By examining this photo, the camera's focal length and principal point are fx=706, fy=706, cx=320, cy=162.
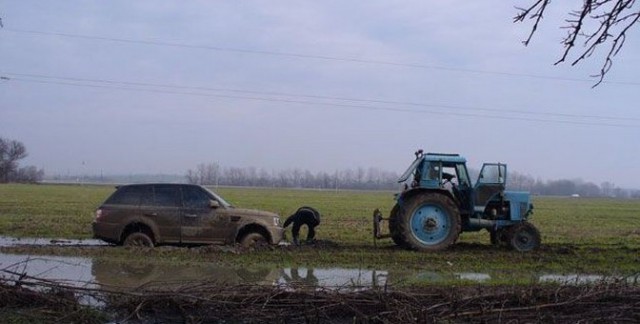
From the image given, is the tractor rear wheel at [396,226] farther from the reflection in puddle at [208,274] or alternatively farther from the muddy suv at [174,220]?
the reflection in puddle at [208,274]

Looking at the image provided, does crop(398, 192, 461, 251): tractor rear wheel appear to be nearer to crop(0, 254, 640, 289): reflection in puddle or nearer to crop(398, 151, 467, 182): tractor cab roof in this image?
crop(398, 151, 467, 182): tractor cab roof

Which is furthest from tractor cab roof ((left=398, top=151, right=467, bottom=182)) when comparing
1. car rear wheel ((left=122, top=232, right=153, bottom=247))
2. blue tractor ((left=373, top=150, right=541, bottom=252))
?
car rear wheel ((left=122, top=232, right=153, bottom=247))

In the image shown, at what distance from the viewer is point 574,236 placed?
22.8 m

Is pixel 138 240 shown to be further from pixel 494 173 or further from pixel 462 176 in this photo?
pixel 494 173

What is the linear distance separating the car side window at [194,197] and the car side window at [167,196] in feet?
0.51

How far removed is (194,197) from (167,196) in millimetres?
595

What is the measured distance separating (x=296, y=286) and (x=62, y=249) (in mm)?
9202

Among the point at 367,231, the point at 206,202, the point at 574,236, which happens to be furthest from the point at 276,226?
the point at 574,236

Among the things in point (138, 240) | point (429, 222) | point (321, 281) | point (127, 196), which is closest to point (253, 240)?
point (138, 240)

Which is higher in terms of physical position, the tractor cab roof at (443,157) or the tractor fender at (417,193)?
the tractor cab roof at (443,157)

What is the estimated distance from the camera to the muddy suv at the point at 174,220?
1536 cm

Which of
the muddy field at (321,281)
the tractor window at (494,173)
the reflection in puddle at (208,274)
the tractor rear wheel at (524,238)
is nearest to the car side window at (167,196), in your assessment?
the muddy field at (321,281)

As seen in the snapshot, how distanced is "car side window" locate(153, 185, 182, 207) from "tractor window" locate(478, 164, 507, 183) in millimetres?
7039

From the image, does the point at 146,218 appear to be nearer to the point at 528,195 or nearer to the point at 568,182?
the point at 528,195
